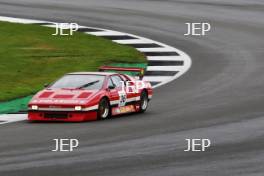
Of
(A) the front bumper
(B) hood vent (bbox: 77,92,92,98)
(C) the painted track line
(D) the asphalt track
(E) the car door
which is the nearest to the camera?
(D) the asphalt track

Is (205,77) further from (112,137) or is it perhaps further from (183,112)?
(112,137)

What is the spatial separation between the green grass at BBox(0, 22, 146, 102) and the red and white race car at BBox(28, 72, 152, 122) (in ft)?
8.57

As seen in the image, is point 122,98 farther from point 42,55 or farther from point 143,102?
point 42,55

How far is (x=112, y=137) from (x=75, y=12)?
22028 millimetres

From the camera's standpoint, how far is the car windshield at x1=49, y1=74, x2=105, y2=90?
22.2 metres

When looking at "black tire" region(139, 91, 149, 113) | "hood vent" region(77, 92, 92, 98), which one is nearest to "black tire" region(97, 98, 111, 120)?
"hood vent" region(77, 92, 92, 98)

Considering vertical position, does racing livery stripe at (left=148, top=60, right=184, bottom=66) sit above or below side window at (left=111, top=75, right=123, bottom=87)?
below

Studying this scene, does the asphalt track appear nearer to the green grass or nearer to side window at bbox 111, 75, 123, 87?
side window at bbox 111, 75, 123, 87

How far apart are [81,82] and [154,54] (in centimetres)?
1009

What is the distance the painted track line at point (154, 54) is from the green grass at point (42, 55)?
509mm

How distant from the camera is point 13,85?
26297 mm

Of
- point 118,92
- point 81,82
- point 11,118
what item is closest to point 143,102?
point 118,92

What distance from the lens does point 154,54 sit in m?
32.3

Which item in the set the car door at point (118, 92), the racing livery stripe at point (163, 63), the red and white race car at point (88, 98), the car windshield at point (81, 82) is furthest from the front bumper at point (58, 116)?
the racing livery stripe at point (163, 63)
